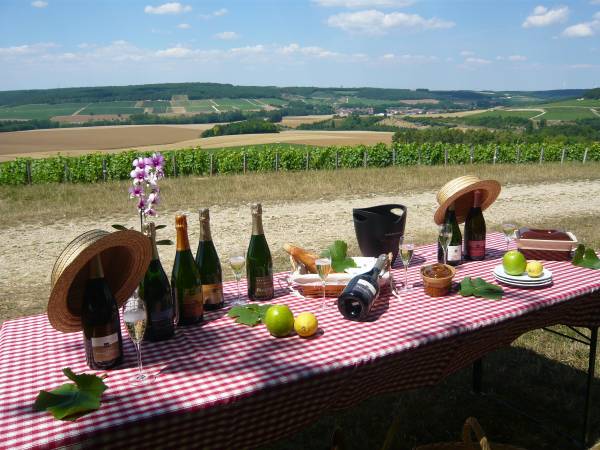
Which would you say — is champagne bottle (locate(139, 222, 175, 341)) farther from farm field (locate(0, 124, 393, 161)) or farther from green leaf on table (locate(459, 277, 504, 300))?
farm field (locate(0, 124, 393, 161))

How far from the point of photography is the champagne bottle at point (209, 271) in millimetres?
2322

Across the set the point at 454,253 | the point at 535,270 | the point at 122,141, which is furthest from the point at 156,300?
the point at 122,141

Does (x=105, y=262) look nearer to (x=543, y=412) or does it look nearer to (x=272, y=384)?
(x=272, y=384)

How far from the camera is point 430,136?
40.6 meters

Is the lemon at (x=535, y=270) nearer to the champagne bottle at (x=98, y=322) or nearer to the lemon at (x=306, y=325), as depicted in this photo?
the lemon at (x=306, y=325)

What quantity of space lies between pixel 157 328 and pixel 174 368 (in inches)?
11.0

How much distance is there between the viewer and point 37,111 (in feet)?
188

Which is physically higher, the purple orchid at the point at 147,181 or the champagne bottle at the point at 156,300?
the purple orchid at the point at 147,181

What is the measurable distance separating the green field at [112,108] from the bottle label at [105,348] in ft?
201

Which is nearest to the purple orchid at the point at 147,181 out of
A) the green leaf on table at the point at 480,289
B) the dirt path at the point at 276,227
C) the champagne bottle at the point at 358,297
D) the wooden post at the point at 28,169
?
the champagne bottle at the point at 358,297

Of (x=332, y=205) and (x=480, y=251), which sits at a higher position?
(x=480, y=251)

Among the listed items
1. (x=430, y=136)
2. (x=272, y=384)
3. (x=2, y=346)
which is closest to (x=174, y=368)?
(x=272, y=384)

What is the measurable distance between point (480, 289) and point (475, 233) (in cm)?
64

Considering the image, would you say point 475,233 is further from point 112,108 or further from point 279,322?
point 112,108
